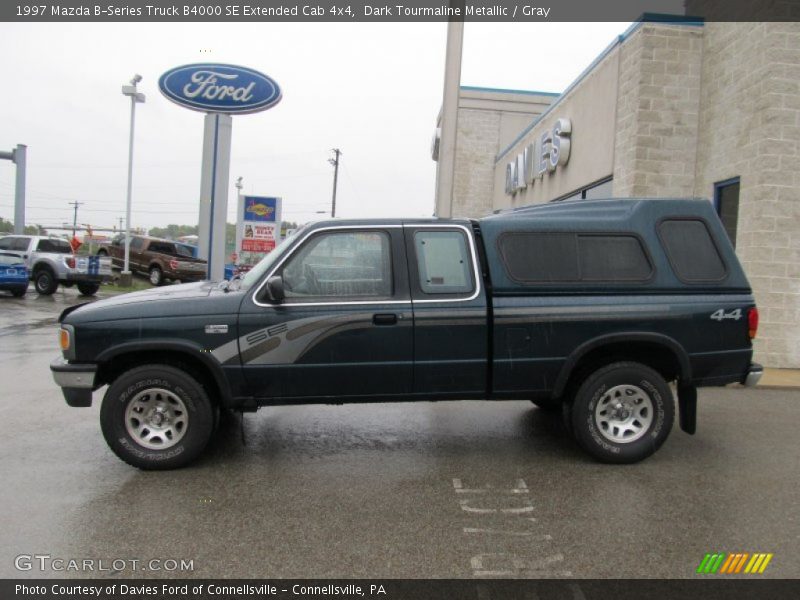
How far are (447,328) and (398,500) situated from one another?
52.5 inches

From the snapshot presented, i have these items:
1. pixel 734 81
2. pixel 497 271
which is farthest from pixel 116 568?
pixel 734 81

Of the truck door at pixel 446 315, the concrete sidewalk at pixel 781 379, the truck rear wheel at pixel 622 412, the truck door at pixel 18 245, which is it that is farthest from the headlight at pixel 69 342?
the truck door at pixel 18 245

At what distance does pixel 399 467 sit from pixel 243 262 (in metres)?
12.0

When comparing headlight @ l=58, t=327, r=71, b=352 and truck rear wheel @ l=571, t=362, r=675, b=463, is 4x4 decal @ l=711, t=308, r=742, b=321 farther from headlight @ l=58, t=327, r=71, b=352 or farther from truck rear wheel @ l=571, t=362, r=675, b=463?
headlight @ l=58, t=327, r=71, b=352

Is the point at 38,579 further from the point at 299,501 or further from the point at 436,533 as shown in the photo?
the point at 436,533

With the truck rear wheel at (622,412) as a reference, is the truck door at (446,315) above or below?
→ above

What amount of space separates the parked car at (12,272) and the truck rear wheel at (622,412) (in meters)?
18.0

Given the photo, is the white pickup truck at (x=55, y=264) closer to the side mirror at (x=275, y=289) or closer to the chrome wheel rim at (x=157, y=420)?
the chrome wheel rim at (x=157, y=420)

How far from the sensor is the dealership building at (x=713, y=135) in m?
9.05

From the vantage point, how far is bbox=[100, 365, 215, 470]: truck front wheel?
187 inches

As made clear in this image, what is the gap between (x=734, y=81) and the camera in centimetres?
985

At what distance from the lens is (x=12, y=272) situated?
59.6 feet

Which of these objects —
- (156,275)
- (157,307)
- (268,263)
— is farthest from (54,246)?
(268,263)

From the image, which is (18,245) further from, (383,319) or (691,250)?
(691,250)
